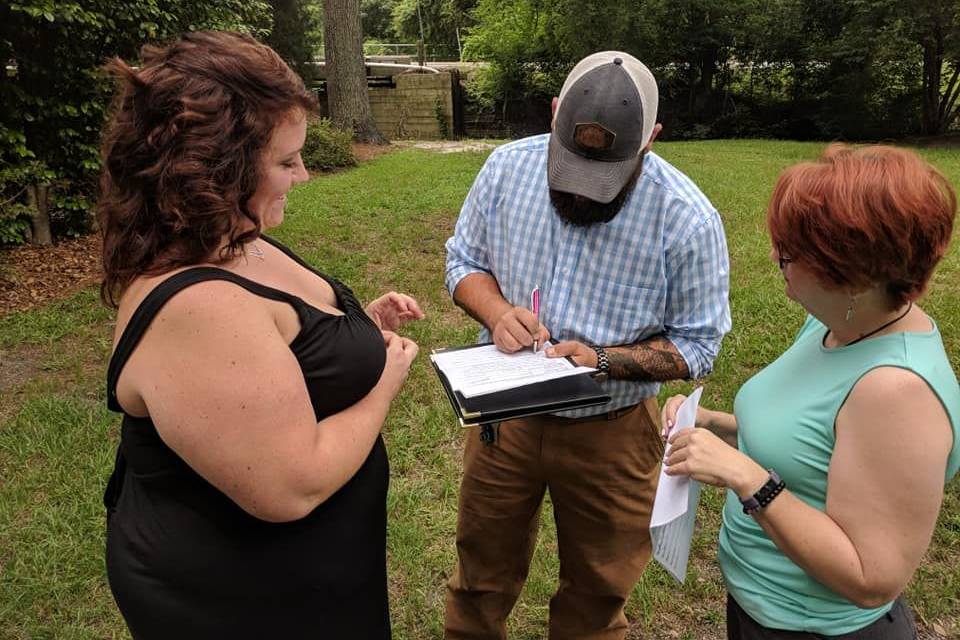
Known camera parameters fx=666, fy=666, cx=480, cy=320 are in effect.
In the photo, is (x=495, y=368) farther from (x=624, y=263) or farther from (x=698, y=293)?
(x=698, y=293)

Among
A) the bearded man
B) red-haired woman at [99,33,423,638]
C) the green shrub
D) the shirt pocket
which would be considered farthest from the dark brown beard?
the green shrub

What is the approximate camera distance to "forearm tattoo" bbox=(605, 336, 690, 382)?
1891 millimetres

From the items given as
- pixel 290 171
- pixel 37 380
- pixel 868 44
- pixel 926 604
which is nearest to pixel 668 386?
pixel 926 604

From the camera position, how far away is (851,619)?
136 cm

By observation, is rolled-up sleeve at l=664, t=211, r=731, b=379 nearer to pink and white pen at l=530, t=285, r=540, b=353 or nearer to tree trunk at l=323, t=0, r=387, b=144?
pink and white pen at l=530, t=285, r=540, b=353

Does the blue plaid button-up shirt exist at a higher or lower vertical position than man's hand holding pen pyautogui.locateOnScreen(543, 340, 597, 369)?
higher

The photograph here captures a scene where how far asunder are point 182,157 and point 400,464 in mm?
2600

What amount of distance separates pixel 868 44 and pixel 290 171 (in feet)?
61.9

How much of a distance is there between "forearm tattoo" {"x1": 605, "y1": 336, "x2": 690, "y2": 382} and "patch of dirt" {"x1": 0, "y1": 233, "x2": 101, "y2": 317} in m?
5.01

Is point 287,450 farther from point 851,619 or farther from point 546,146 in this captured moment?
point 546,146

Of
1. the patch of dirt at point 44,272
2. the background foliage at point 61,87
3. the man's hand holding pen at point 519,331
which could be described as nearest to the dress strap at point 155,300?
the man's hand holding pen at point 519,331

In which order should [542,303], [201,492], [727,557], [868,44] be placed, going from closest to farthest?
[201,492] → [727,557] → [542,303] → [868,44]

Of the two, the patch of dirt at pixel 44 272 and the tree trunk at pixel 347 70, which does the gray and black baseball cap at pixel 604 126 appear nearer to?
the patch of dirt at pixel 44 272

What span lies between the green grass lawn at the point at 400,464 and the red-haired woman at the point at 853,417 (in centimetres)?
151
